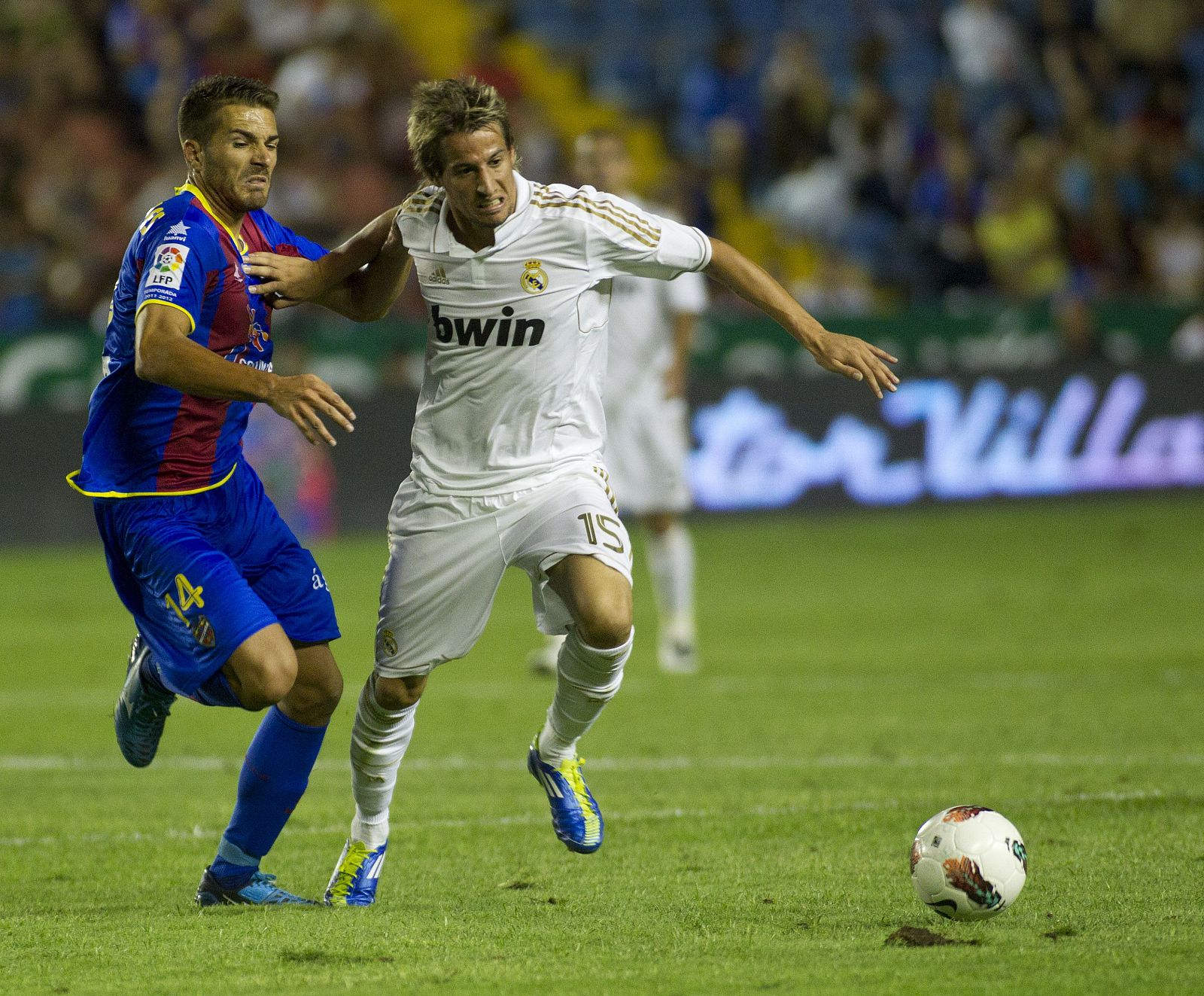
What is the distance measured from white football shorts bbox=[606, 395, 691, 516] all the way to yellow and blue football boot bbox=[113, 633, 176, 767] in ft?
15.1

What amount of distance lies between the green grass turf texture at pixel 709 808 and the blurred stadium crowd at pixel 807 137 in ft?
16.8

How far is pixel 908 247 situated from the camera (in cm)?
1761

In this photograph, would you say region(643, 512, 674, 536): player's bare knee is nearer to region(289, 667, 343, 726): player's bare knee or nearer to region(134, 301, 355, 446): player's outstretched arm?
region(289, 667, 343, 726): player's bare knee

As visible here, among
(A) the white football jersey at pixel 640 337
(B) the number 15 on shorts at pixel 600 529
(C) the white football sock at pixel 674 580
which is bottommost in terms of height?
(C) the white football sock at pixel 674 580

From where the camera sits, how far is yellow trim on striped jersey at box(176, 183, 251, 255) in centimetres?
489

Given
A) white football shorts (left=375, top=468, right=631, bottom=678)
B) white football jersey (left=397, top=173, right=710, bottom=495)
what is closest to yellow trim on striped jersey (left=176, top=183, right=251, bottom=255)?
white football jersey (left=397, top=173, right=710, bottom=495)

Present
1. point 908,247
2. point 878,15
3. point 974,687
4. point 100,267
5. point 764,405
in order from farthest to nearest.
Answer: point 878,15
point 908,247
point 100,267
point 764,405
point 974,687

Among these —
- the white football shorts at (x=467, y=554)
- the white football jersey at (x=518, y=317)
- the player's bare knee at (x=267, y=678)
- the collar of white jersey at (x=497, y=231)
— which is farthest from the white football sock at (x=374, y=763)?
the collar of white jersey at (x=497, y=231)

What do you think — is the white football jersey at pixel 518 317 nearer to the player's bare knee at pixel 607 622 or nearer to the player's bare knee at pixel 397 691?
the player's bare knee at pixel 607 622

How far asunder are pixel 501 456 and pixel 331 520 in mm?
10142

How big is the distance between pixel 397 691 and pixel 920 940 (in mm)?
1611

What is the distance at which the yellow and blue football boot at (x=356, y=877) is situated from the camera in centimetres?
489

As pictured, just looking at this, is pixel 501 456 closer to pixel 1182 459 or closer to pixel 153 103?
pixel 1182 459

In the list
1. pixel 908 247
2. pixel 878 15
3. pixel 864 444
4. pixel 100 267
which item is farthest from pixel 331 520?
pixel 878 15
